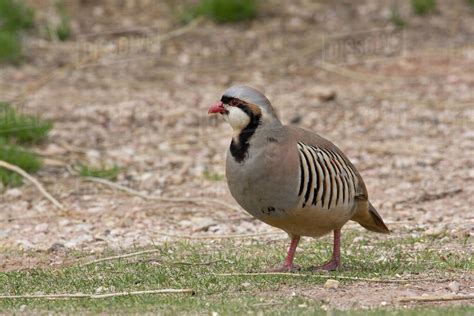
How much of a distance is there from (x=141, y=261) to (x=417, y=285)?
1801 millimetres

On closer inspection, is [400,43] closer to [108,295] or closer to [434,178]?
[434,178]

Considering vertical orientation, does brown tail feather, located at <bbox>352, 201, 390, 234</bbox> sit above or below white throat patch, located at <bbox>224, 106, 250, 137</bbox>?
below

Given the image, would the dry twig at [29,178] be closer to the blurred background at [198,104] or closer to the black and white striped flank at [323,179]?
the blurred background at [198,104]

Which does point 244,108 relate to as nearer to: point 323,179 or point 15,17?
point 323,179

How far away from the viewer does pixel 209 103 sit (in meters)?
11.6

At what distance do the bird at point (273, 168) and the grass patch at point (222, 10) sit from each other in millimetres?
8350

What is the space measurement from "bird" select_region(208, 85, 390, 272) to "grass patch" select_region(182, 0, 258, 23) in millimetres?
8350

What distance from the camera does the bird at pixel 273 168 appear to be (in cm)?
561

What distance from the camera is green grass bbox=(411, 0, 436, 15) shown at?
14500 millimetres

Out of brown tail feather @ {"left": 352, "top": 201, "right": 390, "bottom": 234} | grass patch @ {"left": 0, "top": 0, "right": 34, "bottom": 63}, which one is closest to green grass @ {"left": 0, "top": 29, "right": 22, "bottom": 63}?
grass patch @ {"left": 0, "top": 0, "right": 34, "bottom": 63}

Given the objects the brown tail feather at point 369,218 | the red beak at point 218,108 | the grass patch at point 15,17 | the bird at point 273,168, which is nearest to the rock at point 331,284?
the bird at point 273,168

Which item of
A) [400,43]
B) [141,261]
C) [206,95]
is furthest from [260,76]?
[141,261]

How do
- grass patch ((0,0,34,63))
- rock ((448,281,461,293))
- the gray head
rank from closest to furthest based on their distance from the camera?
rock ((448,281,461,293)) → the gray head → grass patch ((0,0,34,63))

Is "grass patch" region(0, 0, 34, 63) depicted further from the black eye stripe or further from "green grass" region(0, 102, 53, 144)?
the black eye stripe
